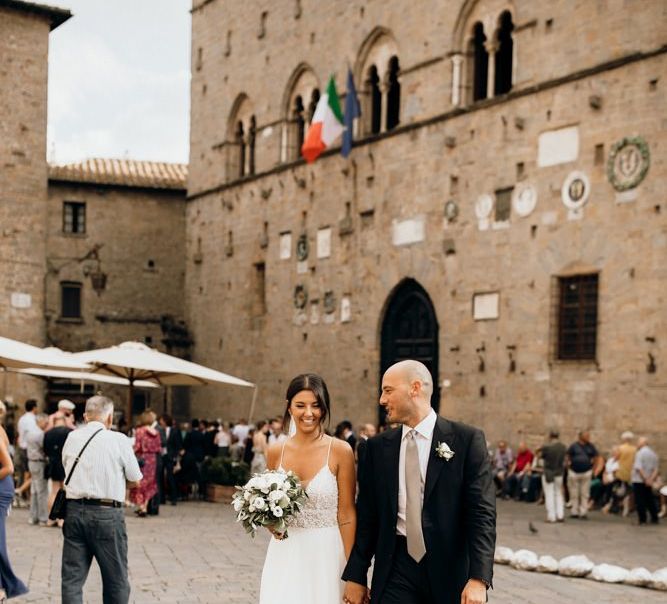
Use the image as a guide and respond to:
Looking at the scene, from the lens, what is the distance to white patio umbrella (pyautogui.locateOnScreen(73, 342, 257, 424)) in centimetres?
1734

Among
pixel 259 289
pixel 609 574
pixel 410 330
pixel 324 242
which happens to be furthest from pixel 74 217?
pixel 609 574

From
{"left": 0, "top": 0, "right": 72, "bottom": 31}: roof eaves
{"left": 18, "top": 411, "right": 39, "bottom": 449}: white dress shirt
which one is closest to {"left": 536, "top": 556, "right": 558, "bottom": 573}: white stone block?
{"left": 18, "top": 411, "right": 39, "bottom": 449}: white dress shirt

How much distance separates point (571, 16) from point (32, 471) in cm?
1201

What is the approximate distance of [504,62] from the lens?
76.2 ft

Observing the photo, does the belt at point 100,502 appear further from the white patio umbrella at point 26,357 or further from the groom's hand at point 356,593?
the white patio umbrella at point 26,357

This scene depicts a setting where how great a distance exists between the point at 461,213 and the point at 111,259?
1696cm

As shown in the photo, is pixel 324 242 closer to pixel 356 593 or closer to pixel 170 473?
pixel 170 473

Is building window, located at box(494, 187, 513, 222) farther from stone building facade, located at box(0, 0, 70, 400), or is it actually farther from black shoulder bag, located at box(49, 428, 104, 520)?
black shoulder bag, located at box(49, 428, 104, 520)

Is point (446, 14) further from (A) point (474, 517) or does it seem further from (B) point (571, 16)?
(A) point (474, 517)

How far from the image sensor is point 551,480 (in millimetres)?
17312

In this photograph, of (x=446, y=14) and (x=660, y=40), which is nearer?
(x=660, y=40)

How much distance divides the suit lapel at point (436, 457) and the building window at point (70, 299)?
32701mm

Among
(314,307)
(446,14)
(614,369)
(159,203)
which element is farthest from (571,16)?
(159,203)

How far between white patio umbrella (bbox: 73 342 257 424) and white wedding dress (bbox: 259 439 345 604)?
1145 centimetres
